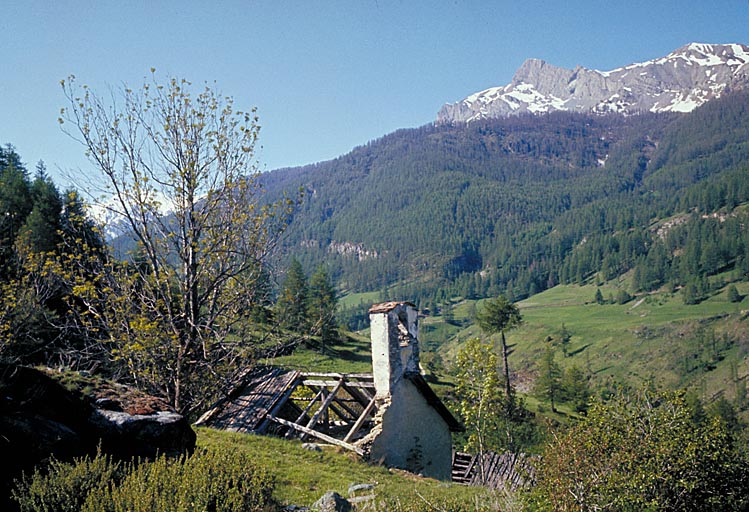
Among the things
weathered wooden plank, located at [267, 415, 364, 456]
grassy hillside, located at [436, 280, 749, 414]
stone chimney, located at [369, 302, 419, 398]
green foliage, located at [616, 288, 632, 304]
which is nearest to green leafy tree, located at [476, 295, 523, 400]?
stone chimney, located at [369, 302, 419, 398]

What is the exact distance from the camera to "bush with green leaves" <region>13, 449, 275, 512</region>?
7.09m

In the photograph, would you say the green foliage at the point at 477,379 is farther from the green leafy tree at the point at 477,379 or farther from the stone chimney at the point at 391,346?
the stone chimney at the point at 391,346

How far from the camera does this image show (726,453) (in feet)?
37.8

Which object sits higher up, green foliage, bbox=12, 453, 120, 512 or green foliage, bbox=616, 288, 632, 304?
green foliage, bbox=12, 453, 120, 512

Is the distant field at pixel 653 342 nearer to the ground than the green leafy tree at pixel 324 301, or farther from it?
nearer to the ground

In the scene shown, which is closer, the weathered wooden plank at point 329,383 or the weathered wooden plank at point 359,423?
the weathered wooden plank at point 359,423

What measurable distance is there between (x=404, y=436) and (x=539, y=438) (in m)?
30.3

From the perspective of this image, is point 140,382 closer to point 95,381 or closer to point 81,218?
point 81,218

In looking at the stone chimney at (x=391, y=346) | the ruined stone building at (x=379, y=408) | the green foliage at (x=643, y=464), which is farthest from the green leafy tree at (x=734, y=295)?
the green foliage at (x=643, y=464)

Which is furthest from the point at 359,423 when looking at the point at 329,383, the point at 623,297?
the point at 623,297

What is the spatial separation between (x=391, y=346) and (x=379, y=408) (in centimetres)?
200

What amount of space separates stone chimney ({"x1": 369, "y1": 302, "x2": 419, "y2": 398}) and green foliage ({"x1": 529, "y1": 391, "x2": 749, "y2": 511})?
22.5ft

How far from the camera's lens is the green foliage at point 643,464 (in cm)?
949

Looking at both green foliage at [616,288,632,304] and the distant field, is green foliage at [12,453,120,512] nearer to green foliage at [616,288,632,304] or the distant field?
the distant field
